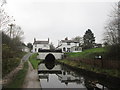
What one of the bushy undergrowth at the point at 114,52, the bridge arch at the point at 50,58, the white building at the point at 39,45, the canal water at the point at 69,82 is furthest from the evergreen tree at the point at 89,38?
the canal water at the point at 69,82

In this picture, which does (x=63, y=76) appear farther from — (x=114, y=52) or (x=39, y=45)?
(x=39, y=45)

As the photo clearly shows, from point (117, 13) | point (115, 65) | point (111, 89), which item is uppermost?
point (117, 13)

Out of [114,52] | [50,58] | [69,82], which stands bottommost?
[69,82]

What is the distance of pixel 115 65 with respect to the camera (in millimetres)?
20078

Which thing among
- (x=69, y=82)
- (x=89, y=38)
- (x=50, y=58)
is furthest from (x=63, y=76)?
(x=89, y=38)

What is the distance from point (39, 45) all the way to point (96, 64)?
227 ft

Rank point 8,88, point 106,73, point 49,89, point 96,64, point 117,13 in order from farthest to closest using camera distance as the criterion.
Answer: point 117,13, point 96,64, point 106,73, point 49,89, point 8,88

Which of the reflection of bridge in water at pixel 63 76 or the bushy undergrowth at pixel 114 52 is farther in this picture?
the bushy undergrowth at pixel 114 52

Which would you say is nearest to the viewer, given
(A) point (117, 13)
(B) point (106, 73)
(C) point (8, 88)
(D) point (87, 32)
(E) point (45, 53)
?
(C) point (8, 88)

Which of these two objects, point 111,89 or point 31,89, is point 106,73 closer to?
point 111,89


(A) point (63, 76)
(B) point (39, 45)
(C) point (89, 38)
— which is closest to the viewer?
(A) point (63, 76)

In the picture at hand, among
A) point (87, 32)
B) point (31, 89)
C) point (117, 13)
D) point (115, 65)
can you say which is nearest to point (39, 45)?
point (87, 32)

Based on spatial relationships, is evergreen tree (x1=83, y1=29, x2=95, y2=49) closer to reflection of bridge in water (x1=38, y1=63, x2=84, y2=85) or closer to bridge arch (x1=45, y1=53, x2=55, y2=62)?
bridge arch (x1=45, y1=53, x2=55, y2=62)

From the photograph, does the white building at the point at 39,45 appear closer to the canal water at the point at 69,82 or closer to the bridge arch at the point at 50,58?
the bridge arch at the point at 50,58
